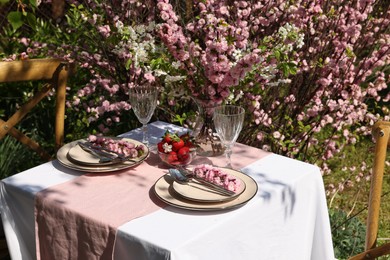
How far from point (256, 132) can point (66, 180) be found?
66.2 inches

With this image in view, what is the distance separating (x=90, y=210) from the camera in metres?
1.83

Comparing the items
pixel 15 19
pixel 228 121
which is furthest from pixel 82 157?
pixel 15 19

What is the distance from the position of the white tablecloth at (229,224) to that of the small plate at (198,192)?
1.9 inches

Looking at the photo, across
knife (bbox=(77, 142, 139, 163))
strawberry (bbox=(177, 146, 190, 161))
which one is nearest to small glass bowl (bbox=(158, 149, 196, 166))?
strawberry (bbox=(177, 146, 190, 161))

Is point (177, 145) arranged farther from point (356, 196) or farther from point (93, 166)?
point (356, 196)

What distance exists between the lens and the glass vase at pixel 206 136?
7.47 feet

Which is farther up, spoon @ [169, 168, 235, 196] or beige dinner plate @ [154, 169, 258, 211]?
spoon @ [169, 168, 235, 196]

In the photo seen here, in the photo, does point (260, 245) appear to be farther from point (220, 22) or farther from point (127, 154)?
point (220, 22)

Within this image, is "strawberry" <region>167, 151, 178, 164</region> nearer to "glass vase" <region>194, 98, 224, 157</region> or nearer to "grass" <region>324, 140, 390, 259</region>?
"glass vase" <region>194, 98, 224, 157</region>

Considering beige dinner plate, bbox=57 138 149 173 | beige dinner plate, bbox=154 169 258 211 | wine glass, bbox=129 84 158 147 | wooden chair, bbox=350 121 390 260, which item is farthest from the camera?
wine glass, bbox=129 84 158 147

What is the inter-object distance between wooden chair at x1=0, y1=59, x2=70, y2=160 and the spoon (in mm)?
885

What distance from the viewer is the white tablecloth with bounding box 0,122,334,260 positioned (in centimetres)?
170

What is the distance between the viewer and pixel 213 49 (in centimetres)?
195

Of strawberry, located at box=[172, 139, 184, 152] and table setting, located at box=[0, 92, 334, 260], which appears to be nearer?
table setting, located at box=[0, 92, 334, 260]
